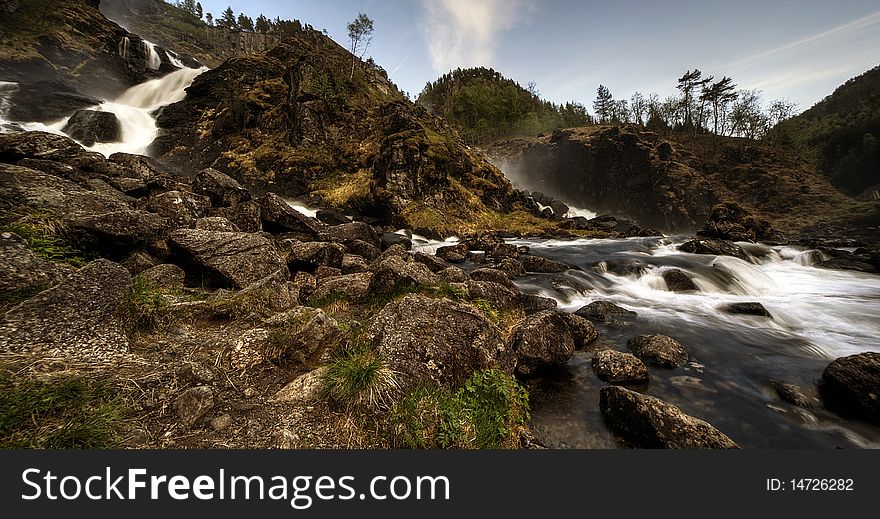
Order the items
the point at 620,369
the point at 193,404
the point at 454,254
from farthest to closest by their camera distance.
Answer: the point at 454,254, the point at 620,369, the point at 193,404

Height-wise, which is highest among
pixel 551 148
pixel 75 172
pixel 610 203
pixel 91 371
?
pixel 551 148

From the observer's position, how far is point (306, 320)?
5.62 meters

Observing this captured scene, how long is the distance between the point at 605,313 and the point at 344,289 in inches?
375

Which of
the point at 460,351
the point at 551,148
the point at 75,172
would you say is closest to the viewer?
the point at 460,351

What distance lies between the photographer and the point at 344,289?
8.99m

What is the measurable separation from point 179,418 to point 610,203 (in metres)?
72.6

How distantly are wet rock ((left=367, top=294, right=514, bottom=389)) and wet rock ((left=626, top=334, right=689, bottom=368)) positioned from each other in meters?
4.91

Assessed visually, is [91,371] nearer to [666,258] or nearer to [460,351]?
[460,351]

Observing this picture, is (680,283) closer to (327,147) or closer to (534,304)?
(534,304)

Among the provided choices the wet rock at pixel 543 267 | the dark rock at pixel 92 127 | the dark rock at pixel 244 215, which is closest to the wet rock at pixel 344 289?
the dark rock at pixel 244 215

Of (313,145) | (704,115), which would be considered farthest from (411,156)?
(704,115)

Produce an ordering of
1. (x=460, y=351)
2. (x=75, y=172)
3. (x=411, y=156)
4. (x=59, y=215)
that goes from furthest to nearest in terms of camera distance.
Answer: (x=411, y=156) → (x=75, y=172) → (x=59, y=215) → (x=460, y=351)

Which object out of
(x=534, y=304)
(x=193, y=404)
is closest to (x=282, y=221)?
(x=534, y=304)

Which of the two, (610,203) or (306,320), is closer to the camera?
(306,320)
